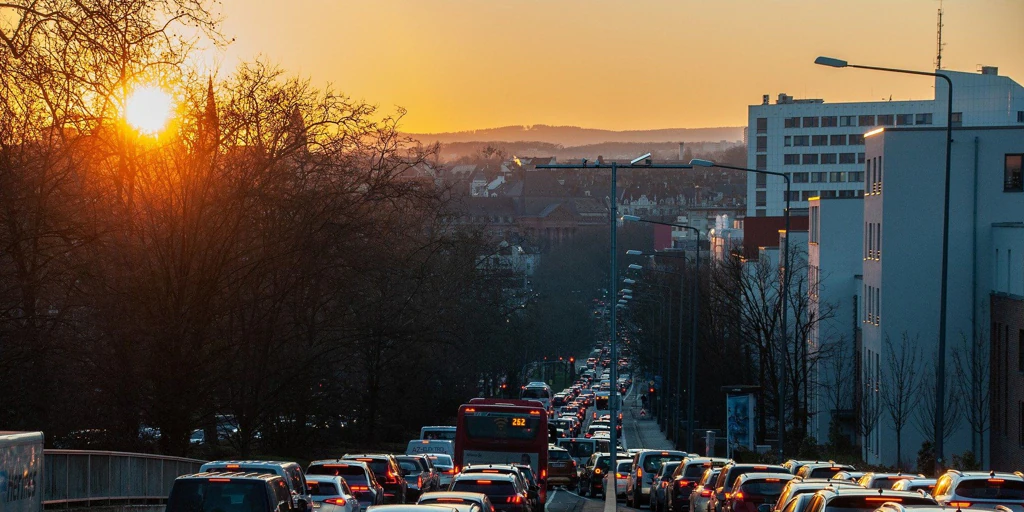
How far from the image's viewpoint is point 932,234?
57.5 meters

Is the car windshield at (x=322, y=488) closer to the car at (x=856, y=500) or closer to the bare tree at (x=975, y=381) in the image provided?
the car at (x=856, y=500)

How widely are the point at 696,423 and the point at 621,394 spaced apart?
43402 mm

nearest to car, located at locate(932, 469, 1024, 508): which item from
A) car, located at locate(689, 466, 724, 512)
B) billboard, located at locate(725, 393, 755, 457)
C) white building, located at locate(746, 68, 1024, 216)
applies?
car, located at locate(689, 466, 724, 512)

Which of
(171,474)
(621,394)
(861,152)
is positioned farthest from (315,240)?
(861,152)

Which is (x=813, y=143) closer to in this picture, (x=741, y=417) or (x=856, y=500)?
(x=741, y=417)

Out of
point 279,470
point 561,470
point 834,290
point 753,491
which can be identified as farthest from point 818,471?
point 834,290

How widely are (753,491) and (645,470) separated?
15.9 metres

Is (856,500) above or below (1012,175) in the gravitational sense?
below

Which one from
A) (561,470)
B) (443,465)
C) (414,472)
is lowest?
(561,470)

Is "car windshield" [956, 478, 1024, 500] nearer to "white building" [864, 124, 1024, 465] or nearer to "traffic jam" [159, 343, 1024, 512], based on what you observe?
"traffic jam" [159, 343, 1024, 512]

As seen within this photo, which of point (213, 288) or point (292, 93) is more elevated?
point (292, 93)

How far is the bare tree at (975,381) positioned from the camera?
167 feet

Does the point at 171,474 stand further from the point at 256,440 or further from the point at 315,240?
the point at 256,440

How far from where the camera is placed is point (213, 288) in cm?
3597
